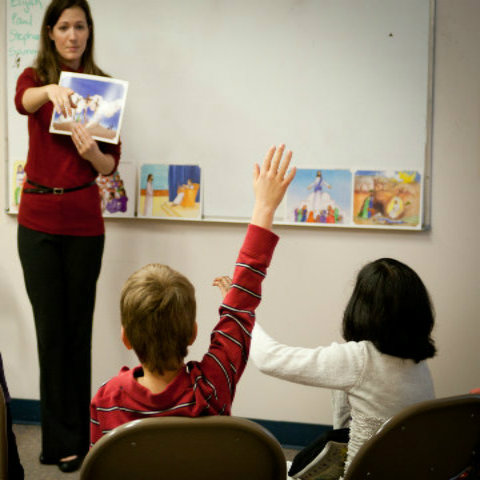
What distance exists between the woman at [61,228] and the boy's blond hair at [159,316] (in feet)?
4.54

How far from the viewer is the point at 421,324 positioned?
159 cm

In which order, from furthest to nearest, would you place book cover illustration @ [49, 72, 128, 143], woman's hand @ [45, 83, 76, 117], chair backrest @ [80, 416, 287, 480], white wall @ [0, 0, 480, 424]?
white wall @ [0, 0, 480, 424] < book cover illustration @ [49, 72, 128, 143] < woman's hand @ [45, 83, 76, 117] < chair backrest @ [80, 416, 287, 480]

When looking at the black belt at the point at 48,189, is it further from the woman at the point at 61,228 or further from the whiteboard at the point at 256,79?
the whiteboard at the point at 256,79

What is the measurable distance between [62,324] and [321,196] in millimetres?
1308

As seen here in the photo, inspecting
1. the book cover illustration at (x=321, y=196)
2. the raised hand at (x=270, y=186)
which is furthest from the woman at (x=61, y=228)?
the raised hand at (x=270, y=186)

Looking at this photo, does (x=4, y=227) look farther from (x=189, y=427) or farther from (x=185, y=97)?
(x=189, y=427)

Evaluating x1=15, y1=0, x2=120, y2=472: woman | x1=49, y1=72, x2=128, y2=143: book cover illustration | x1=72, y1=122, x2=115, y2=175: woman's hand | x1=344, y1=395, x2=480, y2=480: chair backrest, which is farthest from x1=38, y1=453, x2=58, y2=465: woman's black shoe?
x1=344, y1=395, x2=480, y2=480: chair backrest

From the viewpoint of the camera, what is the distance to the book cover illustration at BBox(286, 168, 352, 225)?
2.79 m

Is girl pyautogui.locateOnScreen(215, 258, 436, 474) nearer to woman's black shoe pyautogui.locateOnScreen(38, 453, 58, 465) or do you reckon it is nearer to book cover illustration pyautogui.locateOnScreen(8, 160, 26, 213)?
woman's black shoe pyautogui.locateOnScreen(38, 453, 58, 465)

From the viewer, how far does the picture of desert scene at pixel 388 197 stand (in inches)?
108

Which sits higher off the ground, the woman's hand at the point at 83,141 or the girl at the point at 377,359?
the woman's hand at the point at 83,141

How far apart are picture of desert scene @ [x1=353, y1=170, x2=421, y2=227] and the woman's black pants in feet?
3.98

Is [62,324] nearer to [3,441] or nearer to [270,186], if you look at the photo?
[3,441]

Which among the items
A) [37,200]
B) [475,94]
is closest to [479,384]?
[475,94]
